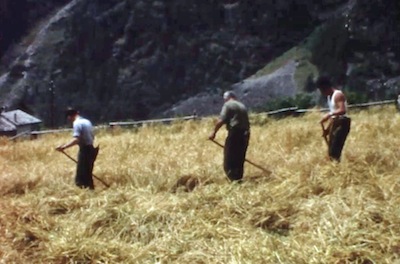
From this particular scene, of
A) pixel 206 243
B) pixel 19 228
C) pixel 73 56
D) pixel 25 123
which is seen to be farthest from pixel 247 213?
pixel 73 56

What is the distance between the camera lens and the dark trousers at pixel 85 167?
405 inches

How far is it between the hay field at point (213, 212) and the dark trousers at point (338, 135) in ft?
0.55

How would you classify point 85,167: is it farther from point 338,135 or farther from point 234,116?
point 338,135

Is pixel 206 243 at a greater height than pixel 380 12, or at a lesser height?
lesser

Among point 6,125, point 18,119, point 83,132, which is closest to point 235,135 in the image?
point 83,132

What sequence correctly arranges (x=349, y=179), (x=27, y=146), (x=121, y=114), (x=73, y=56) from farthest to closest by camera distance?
(x=73, y=56) < (x=121, y=114) < (x=27, y=146) < (x=349, y=179)

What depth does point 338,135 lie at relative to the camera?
992 cm

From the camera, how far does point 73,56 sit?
63.0m

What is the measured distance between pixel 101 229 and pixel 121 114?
163 feet

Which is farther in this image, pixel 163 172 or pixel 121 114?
pixel 121 114

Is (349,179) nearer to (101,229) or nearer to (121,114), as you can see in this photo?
(101,229)

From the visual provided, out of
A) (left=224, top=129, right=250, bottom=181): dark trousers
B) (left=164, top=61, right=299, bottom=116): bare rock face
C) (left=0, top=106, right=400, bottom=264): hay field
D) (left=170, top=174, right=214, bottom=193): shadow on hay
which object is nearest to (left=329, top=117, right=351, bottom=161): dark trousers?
(left=0, top=106, right=400, bottom=264): hay field

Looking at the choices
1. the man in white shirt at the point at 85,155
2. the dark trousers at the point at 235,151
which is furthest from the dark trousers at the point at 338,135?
the man in white shirt at the point at 85,155

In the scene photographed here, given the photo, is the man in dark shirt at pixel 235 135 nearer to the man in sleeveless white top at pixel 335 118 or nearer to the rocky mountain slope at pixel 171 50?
the man in sleeveless white top at pixel 335 118
